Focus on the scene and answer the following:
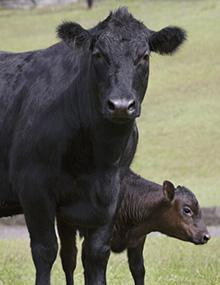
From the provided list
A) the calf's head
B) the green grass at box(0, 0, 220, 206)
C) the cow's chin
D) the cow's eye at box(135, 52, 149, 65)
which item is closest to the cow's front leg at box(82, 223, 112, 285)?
the cow's chin

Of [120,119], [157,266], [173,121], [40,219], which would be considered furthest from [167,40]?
[173,121]

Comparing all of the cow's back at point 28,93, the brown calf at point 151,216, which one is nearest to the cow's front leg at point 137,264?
the brown calf at point 151,216

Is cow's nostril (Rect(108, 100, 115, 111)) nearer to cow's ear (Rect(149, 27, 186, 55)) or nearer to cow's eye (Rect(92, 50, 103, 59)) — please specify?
cow's eye (Rect(92, 50, 103, 59))

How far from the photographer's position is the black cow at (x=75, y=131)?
31.0 feet

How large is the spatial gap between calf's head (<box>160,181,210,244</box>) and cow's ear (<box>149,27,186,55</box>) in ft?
13.1

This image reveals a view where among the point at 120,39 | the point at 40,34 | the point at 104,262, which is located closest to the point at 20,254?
the point at 104,262

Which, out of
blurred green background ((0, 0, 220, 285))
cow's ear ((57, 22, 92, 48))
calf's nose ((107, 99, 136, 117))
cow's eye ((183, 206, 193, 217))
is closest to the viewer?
calf's nose ((107, 99, 136, 117))

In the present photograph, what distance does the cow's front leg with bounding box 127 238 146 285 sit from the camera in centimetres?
1292

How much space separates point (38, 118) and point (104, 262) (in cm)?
135

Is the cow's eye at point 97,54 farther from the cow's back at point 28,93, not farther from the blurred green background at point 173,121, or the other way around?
the blurred green background at point 173,121

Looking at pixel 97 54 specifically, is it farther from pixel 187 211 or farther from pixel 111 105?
pixel 187 211

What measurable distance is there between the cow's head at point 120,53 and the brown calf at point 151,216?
3.70 m

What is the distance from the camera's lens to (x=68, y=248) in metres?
11.5

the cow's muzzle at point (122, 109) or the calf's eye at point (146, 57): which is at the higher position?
the calf's eye at point (146, 57)
